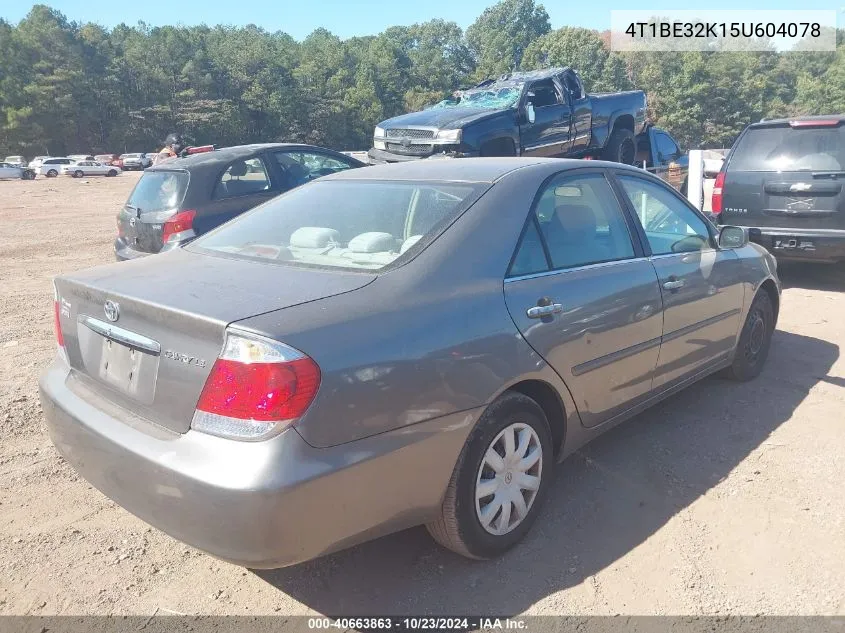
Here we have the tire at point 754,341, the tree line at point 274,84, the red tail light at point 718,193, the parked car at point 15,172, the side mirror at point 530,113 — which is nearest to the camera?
the tire at point 754,341

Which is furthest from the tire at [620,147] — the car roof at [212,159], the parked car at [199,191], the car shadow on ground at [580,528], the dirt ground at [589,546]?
the dirt ground at [589,546]

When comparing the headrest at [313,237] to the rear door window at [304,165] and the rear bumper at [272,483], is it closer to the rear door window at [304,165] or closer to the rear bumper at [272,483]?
the rear bumper at [272,483]

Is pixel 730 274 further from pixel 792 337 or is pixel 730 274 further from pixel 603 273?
pixel 792 337

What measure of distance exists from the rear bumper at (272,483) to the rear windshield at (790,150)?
6.04 meters

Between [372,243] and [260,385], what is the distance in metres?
0.99

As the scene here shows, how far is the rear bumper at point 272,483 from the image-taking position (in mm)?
2053

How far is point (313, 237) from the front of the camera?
304cm

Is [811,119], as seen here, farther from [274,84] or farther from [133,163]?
[274,84]

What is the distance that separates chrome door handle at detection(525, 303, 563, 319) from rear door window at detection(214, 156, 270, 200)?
5067 mm

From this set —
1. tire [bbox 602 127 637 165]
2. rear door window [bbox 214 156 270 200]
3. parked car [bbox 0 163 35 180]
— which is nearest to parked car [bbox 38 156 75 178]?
parked car [bbox 0 163 35 180]

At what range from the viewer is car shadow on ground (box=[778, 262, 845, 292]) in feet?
24.9

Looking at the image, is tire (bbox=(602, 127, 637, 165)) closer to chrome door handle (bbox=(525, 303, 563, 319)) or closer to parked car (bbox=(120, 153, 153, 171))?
chrome door handle (bbox=(525, 303, 563, 319))

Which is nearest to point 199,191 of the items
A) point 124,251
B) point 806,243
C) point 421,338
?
point 124,251

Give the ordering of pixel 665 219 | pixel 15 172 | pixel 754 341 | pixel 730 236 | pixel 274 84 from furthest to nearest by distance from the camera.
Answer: pixel 274 84 < pixel 15 172 < pixel 754 341 < pixel 730 236 < pixel 665 219
